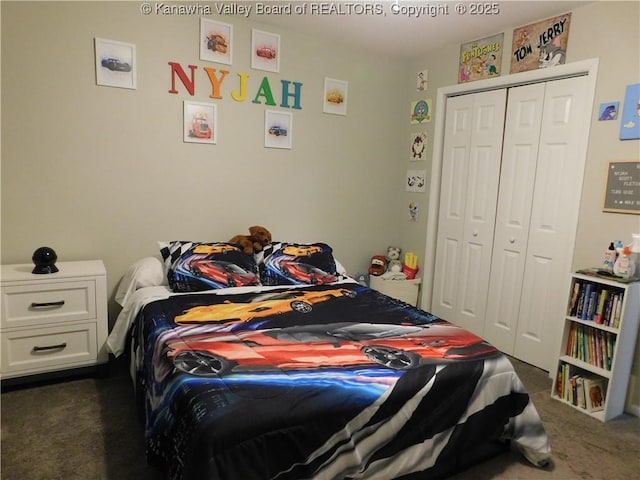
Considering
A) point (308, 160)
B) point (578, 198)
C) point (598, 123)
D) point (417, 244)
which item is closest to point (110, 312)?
point (308, 160)

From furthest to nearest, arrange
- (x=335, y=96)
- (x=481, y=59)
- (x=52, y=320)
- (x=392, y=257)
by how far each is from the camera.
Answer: (x=392, y=257) < (x=335, y=96) < (x=481, y=59) < (x=52, y=320)

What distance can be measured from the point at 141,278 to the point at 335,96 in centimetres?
207

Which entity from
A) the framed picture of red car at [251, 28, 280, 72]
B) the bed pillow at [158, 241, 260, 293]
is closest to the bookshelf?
the bed pillow at [158, 241, 260, 293]

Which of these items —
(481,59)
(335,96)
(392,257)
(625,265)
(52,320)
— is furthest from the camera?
(392,257)

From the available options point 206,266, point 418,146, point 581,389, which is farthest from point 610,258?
point 206,266

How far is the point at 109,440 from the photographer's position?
198 cm

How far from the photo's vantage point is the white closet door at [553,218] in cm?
267

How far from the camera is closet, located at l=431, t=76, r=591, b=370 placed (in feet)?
9.02

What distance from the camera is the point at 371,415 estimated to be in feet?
5.09

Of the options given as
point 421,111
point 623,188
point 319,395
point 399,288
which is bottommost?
point 399,288

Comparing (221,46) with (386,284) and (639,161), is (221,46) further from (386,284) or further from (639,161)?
(639,161)

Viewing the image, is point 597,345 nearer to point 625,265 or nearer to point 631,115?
point 625,265

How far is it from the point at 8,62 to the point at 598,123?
346cm

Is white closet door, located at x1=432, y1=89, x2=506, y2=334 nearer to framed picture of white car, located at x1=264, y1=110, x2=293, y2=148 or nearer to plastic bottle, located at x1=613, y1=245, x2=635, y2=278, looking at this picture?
plastic bottle, located at x1=613, y1=245, x2=635, y2=278
